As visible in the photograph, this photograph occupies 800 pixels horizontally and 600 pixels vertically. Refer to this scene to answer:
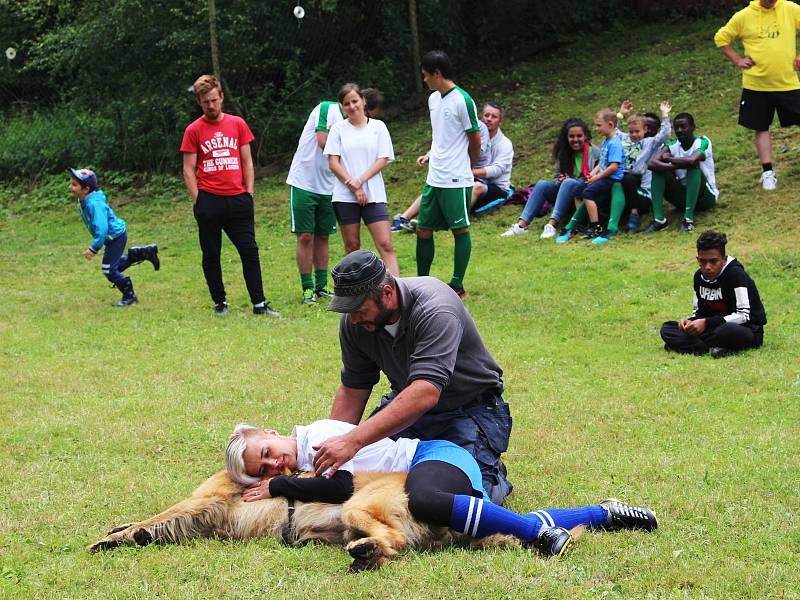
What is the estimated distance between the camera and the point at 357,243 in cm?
994

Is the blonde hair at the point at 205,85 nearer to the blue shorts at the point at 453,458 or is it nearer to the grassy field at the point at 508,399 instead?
the grassy field at the point at 508,399

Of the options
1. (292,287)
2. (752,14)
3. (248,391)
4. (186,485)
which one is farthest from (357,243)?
(752,14)

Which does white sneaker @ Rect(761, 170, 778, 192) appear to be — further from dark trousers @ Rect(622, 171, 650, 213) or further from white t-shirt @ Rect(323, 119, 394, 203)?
white t-shirt @ Rect(323, 119, 394, 203)

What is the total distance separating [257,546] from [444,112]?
6.25 meters

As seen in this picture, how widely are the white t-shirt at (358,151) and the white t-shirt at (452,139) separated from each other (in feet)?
1.62

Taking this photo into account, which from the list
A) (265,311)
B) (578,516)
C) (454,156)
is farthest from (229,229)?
(578,516)

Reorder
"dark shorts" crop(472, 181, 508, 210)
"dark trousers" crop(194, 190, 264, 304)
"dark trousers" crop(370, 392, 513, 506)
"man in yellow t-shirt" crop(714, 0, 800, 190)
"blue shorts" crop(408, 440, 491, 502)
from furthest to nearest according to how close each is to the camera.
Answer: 1. "dark shorts" crop(472, 181, 508, 210)
2. "man in yellow t-shirt" crop(714, 0, 800, 190)
3. "dark trousers" crop(194, 190, 264, 304)
4. "dark trousers" crop(370, 392, 513, 506)
5. "blue shorts" crop(408, 440, 491, 502)

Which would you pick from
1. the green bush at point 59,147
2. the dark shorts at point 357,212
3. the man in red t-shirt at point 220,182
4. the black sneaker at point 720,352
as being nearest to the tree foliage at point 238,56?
the green bush at point 59,147

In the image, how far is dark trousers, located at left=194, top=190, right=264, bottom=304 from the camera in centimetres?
959

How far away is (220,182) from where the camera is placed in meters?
9.57

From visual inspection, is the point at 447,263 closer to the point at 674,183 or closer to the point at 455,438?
the point at 674,183

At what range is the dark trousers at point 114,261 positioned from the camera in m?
10.6

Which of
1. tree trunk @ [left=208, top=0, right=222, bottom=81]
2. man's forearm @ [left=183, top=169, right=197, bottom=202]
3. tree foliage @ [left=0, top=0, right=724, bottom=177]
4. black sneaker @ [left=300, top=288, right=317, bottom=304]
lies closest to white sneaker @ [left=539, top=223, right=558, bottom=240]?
black sneaker @ [left=300, top=288, right=317, bottom=304]

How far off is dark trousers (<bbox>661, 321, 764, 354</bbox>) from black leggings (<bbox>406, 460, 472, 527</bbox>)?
12.7 ft
